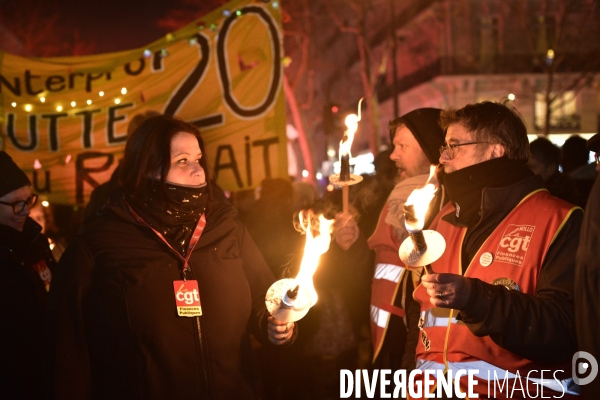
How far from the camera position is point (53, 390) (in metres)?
2.61

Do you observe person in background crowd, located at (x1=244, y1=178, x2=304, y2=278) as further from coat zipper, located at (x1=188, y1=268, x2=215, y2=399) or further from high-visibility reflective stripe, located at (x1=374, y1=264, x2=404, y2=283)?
coat zipper, located at (x1=188, y1=268, x2=215, y2=399)

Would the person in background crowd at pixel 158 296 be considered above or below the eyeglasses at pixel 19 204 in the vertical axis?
below

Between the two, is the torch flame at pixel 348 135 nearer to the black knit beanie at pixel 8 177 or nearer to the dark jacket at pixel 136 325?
the dark jacket at pixel 136 325

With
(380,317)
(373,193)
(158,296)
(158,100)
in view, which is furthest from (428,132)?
(158,100)

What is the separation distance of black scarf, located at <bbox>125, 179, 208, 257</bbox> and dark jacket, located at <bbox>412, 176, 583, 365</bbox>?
4.58 ft

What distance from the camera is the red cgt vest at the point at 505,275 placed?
253 centimetres

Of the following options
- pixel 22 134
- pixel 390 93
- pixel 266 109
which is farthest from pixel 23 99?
pixel 390 93

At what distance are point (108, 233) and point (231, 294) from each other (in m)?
0.67

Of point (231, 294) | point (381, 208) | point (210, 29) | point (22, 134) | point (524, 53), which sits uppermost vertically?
point (524, 53)

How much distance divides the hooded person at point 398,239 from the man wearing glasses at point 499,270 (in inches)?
22.0

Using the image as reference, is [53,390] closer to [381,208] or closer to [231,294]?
[231,294]

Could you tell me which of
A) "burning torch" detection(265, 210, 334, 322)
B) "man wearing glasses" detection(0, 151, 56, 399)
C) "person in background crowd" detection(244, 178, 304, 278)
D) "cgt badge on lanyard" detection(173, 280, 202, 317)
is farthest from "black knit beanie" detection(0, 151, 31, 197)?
"burning torch" detection(265, 210, 334, 322)

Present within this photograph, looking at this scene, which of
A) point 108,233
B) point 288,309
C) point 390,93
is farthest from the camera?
point 390,93

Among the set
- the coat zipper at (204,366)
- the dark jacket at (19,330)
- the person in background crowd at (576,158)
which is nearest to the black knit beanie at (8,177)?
the dark jacket at (19,330)
